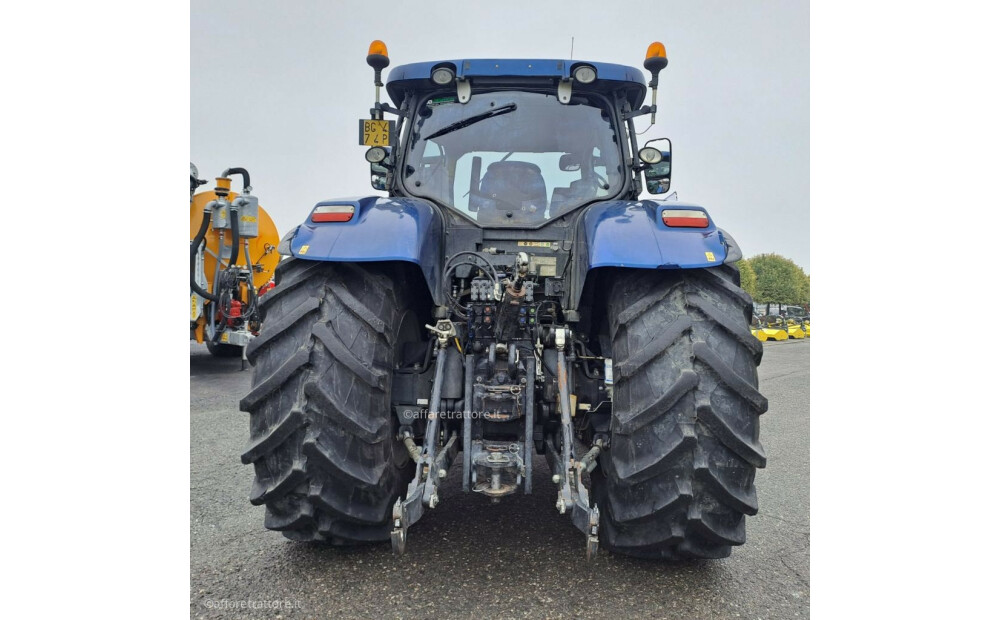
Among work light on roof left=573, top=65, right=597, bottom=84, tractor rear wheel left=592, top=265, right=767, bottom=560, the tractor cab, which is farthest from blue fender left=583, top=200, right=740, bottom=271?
work light on roof left=573, top=65, right=597, bottom=84

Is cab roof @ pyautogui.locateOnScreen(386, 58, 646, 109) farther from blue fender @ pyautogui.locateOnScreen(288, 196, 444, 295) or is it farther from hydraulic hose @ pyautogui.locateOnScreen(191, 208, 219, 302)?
hydraulic hose @ pyautogui.locateOnScreen(191, 208, 219, 302)

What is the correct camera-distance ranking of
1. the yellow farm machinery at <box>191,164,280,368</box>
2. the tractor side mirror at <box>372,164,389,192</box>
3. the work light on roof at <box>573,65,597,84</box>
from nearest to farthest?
the work light on roof at <box>573,65,597,84</box> < the tractor side mirror at <box>372,164,389,192</box> < the yellow farm machinery at <box>191,164,280,368</box>

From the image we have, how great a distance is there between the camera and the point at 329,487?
2.21m

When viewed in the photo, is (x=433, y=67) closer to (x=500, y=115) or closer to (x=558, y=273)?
(x=500, y=115)

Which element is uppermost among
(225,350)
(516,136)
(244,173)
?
(244,173)

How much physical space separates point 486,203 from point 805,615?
222 cm

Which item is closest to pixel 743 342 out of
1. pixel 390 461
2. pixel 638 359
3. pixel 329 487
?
pixel 638 359

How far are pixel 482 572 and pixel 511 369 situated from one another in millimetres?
832

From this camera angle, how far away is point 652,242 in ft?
7.54

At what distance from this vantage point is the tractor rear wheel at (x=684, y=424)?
208cm

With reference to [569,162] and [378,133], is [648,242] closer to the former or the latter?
[569,162]

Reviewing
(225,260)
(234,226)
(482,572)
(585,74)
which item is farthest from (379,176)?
(225,260)

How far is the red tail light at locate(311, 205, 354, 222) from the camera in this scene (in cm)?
243

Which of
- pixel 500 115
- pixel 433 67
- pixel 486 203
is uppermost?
pixel 433 67
